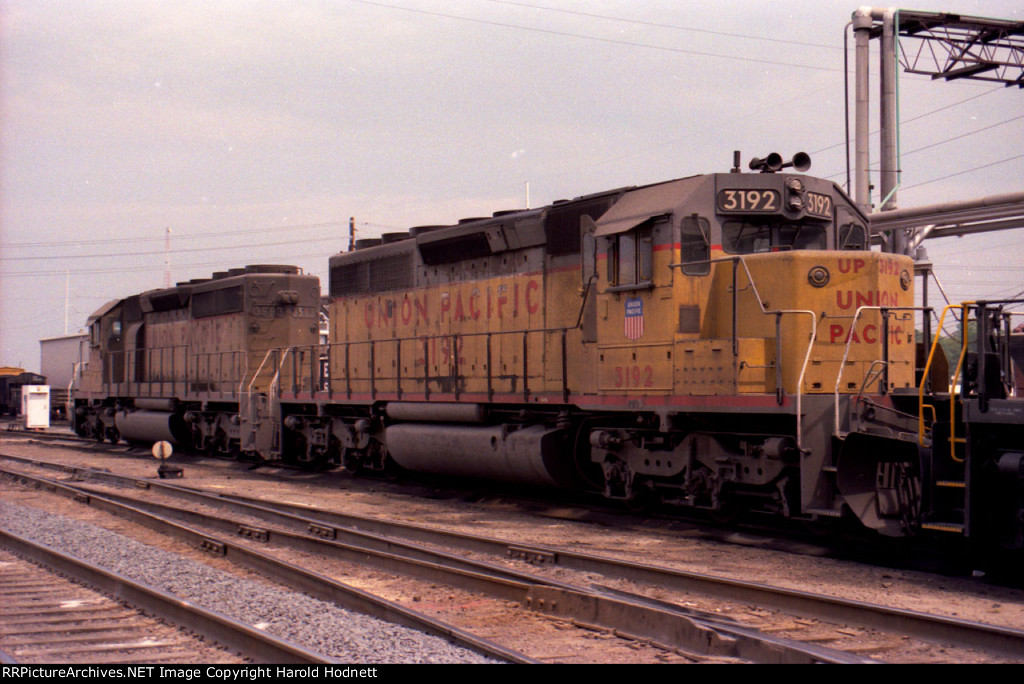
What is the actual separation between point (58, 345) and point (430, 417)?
118 ft

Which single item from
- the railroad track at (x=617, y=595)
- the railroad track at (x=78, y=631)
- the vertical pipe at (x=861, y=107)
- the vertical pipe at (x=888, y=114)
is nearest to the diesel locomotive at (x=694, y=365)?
the railroad track at (x=617, y=595)

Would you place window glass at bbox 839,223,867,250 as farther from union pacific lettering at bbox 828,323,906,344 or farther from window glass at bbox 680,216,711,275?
window glass at bbox 680,216,711,275

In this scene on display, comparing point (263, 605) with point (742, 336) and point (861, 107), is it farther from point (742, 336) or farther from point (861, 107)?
point (861, 107)

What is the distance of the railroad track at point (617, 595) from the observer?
5367 millimetres

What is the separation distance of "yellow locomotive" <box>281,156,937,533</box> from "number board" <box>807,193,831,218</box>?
0.02 metres

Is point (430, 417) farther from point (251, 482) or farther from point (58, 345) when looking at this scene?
point (58, 345)

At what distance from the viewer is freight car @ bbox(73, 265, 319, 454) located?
1906 centimetres

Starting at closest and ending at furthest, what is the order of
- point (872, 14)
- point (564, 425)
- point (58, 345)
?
point (564, 425)
point (872, 14)
point (58, 345)

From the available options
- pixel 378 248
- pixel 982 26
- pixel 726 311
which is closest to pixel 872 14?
pixel 982 26

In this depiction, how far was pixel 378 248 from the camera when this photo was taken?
1537 centimetres

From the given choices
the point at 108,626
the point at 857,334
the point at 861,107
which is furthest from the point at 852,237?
the point at 861,107

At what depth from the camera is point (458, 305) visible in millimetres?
13531

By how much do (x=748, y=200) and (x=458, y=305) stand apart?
510 cm

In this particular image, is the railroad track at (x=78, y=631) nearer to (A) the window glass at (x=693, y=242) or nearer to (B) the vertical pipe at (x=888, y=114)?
(A) the window glass at (x=693, y=242)
